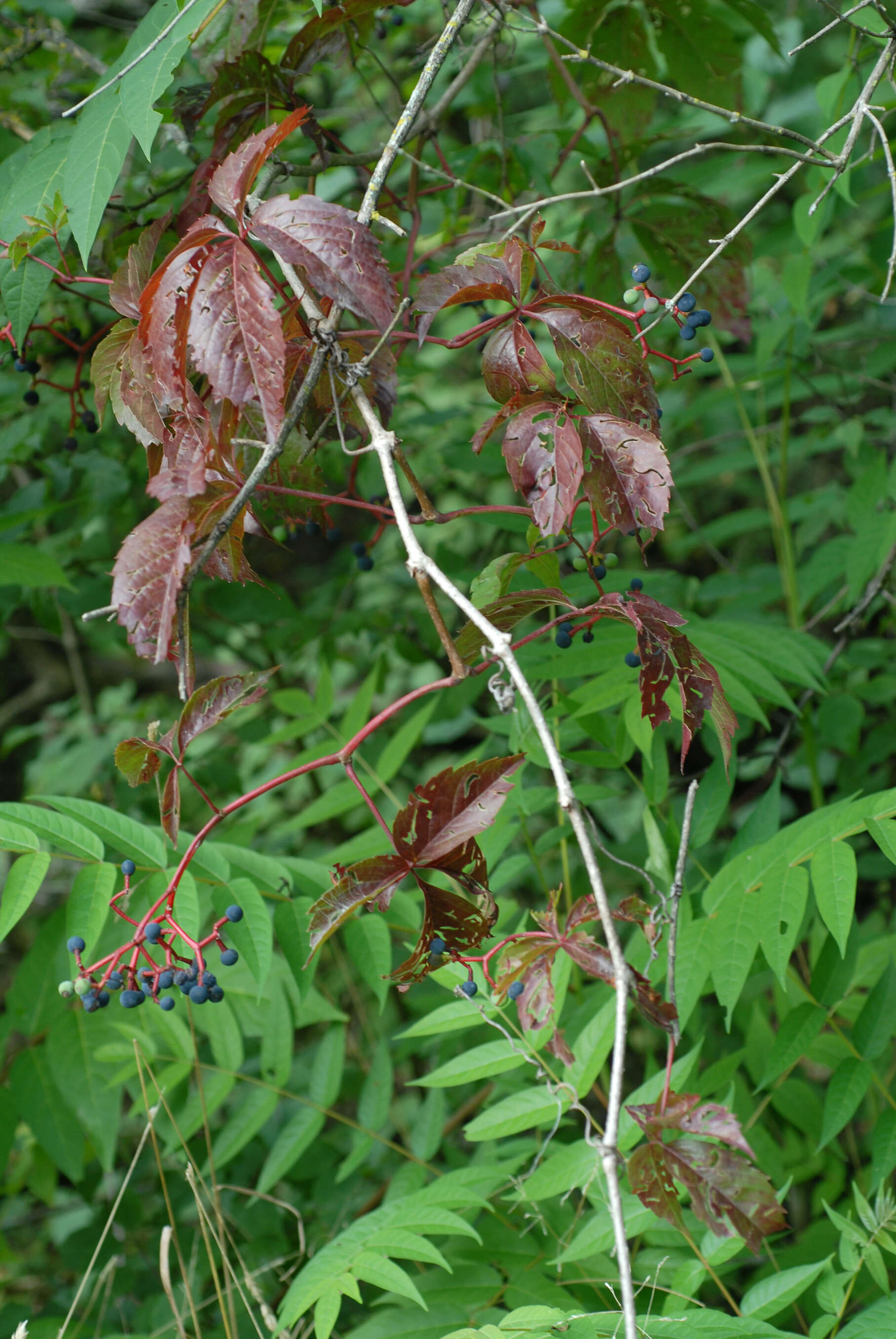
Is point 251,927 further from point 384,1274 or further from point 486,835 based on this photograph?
point 486,835

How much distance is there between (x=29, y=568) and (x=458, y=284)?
4.17ft

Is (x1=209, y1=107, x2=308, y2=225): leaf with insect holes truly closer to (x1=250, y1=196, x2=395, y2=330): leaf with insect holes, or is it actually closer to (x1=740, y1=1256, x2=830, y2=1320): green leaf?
(x1=250, y1=196, x2=395, y2=330): leaf with insect holes

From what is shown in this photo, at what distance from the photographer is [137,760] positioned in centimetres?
107

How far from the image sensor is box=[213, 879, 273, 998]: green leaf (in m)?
1.39

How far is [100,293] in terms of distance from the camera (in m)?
2.26

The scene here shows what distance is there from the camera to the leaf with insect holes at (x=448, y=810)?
913mm

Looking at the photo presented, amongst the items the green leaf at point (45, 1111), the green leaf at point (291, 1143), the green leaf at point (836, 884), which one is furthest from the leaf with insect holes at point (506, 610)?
the green leaf at point (45, 1111)

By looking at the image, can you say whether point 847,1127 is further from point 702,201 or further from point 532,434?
point 702,201

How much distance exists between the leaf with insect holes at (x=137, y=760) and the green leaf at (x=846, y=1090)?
113 cm

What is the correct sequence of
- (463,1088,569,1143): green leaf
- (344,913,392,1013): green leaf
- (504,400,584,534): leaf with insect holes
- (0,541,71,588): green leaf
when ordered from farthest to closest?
(0,541,71,588): green leaf < (344,913,392,1013): green leaf < (463,1088,569,1143): green leaf < (504,400,584,534): leaf with insect holes

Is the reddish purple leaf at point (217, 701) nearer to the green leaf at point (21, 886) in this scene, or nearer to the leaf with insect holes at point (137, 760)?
the leaf with insect holes at point (137, 760)

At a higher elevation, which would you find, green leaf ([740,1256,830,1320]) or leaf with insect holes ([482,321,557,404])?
leaf with insect holes ([482,321,557,404])

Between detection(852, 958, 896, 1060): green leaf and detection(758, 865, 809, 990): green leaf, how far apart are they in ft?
0.82

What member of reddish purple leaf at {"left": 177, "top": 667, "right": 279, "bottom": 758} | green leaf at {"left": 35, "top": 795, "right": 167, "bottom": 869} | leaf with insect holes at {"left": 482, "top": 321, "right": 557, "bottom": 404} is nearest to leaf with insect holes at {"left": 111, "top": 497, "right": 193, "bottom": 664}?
reddish purple leaf at {"left": 177, "top": 667, "right": 279, "bottom": 758}
